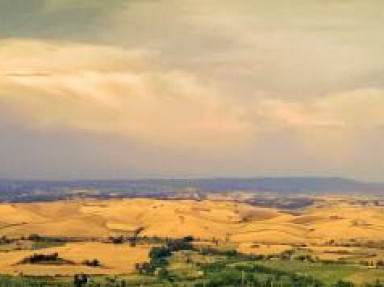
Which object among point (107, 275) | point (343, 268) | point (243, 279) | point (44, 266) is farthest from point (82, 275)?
point (343, 268)

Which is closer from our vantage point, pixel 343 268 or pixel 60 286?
pixel 60 286

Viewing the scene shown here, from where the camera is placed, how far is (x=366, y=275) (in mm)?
182500

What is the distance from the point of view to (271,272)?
616ft

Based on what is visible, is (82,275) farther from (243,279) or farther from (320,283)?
(320,283)

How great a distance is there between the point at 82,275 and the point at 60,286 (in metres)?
13.4

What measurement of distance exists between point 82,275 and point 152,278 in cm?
1656

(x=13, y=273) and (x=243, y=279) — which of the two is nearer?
(x=243, y=279)

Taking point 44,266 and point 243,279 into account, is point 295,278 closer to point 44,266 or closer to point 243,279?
point 243,279

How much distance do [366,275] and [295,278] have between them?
1805 cm

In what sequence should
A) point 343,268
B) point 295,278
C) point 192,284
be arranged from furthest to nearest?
point 343,268
point 295,278
point 192,284

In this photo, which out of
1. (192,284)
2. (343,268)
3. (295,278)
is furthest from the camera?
(343,268)

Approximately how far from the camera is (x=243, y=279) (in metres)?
173

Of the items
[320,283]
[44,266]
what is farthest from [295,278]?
[44,266]

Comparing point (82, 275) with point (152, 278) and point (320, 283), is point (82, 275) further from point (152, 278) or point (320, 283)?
point (320, 283)
